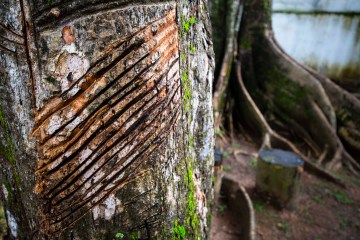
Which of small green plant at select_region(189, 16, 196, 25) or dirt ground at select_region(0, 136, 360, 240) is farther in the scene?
dirt ground at select_region(0, 136, 360, 240)

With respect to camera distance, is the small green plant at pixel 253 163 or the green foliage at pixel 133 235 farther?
the small green plant at pixel 253 163

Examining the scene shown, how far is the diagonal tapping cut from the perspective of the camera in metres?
1.07

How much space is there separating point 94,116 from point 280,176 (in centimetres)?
306

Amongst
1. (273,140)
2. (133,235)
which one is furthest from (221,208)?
(133,235)

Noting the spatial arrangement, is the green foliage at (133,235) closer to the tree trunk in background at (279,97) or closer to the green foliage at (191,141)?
the green foliage at (191,141)

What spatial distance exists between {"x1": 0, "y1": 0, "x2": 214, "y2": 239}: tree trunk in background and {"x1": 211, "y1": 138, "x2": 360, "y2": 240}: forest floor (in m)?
2.29

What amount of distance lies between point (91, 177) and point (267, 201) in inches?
125

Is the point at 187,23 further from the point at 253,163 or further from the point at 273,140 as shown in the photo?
the point at 273,140

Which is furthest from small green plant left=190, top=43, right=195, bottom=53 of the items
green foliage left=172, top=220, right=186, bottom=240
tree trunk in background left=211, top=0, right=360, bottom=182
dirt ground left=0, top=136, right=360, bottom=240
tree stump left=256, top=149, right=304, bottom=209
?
tree trunk in background left=211, top=0, right=360, bottom=182

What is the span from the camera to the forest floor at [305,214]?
11.2ft

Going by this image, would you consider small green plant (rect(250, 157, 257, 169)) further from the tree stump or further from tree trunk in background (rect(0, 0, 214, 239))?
tree trunk in background (rect(0, 0, 214, 239))

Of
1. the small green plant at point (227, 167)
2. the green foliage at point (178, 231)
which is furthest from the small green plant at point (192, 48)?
the small green plant at point (227, 167)

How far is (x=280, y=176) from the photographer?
3.65 m

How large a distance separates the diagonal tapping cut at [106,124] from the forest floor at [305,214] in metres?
2.42
